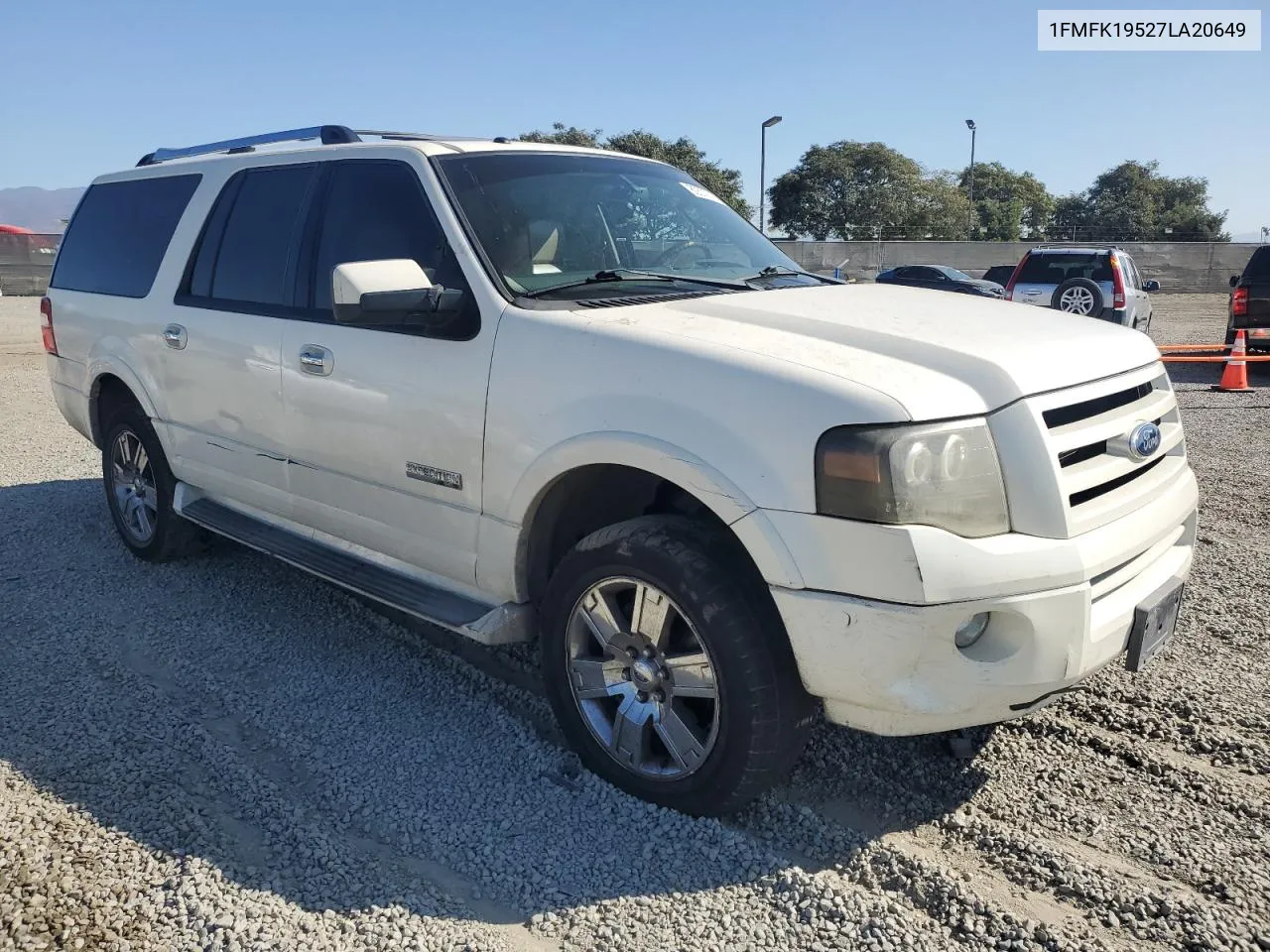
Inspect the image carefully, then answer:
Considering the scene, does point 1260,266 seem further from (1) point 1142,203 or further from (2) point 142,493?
(1) point 1142,203

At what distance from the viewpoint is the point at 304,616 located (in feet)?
15.2

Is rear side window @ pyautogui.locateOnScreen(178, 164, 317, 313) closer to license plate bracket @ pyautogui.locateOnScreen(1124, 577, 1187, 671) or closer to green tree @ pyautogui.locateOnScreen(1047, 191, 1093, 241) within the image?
license plate bracket @ pyautogui.locateOnScreen(1124, 577, 1187, 671)

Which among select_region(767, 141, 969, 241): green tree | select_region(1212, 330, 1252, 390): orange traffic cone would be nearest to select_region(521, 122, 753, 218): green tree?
select_region(767, 141, 969, 241): green tree

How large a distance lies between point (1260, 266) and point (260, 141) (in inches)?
488

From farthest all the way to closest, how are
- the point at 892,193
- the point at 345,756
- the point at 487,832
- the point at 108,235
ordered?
the point at 892,193
the point at 108,235
the point at 345,756
the point at 487,832

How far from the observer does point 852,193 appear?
6191 cm

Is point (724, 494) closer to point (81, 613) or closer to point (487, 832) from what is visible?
point (487, 832)

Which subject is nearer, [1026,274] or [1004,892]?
[1004,892]

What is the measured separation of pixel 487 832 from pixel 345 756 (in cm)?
70

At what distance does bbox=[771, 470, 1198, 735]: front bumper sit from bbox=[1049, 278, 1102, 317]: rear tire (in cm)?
1388

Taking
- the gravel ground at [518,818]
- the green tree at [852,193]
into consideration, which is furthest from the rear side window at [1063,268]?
the green tree at [852,193]

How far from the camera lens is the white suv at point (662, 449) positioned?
99.7 inches

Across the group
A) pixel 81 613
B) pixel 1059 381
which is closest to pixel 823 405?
pixel 1059 381

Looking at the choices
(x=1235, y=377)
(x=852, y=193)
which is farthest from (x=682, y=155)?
(x=1235, y=377)
